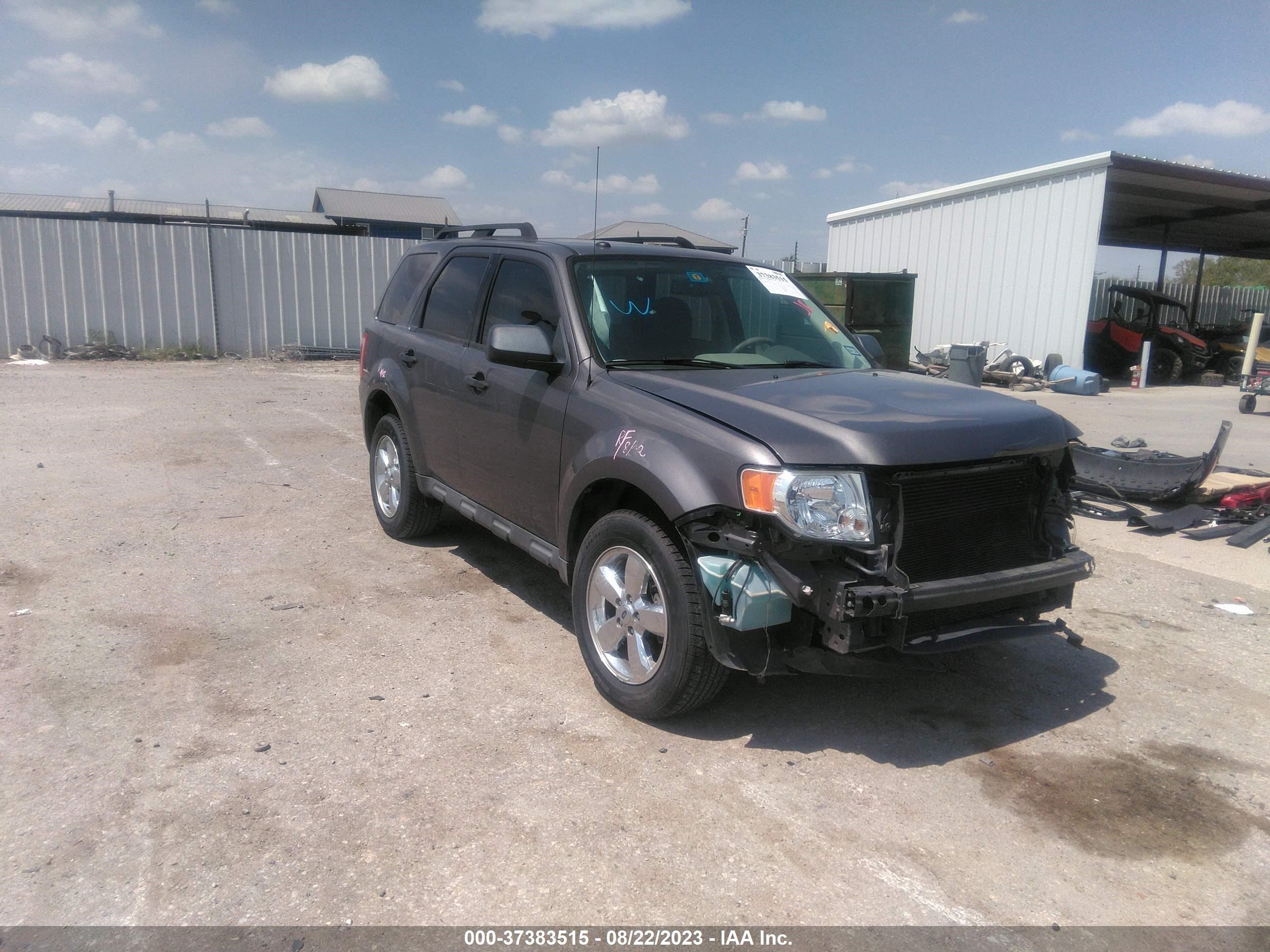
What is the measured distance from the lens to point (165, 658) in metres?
4.26

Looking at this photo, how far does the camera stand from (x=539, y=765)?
338 cm

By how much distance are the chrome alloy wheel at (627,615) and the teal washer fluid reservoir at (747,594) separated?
343 millimetres

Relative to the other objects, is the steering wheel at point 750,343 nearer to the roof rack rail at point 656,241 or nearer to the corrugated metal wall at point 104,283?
the roof rack rail at point 656,241

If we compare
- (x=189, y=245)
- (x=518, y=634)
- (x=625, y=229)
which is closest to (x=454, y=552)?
(x=518, y=634)

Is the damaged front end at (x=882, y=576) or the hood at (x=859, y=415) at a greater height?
the hood at (x=859, y=415)

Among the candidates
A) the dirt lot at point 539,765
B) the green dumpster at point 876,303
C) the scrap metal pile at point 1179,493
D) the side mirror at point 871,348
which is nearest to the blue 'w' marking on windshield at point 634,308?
the side mirror at point 871,348

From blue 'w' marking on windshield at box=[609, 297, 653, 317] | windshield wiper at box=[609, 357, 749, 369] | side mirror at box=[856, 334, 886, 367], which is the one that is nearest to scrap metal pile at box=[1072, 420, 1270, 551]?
side mirror at box=[856, 334, 886, 367]

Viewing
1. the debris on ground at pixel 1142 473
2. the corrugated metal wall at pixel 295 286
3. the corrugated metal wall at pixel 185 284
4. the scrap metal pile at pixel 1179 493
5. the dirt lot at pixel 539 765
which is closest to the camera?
the dirt lot at pixel 539 765

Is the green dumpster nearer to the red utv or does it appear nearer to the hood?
the red utv

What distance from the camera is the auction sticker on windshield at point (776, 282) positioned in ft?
16.4

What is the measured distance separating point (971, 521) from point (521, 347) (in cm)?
204

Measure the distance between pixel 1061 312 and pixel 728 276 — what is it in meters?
15.2

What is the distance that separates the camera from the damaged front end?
3.13 m

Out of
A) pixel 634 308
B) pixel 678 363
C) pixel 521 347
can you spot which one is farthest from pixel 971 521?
pixel 521 347
